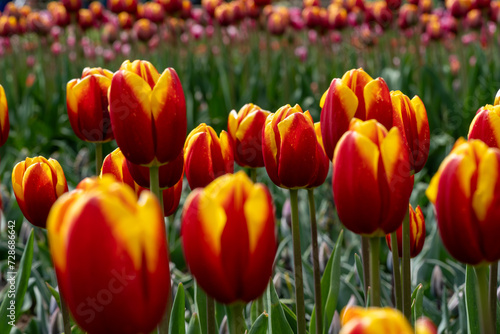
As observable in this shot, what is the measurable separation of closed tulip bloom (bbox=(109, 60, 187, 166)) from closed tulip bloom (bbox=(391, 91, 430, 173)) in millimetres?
342

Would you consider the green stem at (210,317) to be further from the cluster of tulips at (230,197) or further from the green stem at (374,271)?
the green stem at (374,271)

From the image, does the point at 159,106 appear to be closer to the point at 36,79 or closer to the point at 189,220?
the point at 189,220

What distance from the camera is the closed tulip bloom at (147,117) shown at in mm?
916

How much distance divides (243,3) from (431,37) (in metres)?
1.64

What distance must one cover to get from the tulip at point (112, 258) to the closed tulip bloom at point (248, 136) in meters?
0.69

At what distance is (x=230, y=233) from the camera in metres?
0.64

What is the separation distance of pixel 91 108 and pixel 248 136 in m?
0.33

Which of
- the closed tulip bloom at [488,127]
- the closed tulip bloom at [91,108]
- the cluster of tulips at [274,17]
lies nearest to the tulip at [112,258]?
the closed tulip bloom at [488,127]

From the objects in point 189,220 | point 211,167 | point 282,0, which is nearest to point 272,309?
point 211,167

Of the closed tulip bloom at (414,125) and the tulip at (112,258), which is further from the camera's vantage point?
the closed tulip bloom at (414,125)

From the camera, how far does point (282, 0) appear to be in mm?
16359

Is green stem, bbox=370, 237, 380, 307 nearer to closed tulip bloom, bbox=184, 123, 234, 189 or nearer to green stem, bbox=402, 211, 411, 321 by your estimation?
green stem, bbox=402, 211, 411, 321

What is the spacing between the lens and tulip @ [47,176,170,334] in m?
0.54

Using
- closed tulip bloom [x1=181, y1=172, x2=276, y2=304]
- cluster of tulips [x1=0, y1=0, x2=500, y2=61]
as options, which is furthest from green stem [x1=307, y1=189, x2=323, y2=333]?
cluster of tulips [x1=0, y1=0, x2=500, y2=61]
